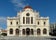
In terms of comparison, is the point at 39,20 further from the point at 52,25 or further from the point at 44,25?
the point at 52,25

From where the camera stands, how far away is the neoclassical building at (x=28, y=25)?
7583 cm

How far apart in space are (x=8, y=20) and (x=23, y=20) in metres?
5.96

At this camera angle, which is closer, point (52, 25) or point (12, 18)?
point (12, 18)

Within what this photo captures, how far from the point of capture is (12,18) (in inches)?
3078

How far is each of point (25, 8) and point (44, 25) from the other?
32.8ft

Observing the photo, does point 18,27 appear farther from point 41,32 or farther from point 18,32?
point 41,32

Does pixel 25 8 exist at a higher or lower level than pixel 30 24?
higher

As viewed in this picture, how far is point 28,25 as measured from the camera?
248 ft

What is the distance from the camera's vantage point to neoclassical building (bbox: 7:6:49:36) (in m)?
75.8

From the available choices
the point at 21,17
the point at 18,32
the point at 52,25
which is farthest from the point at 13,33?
the point at 52,25

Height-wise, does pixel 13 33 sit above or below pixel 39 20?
below

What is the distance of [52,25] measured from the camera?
338 feet

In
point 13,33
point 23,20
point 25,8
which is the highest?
point 25,8

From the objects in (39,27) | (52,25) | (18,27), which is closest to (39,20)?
(39,27)
